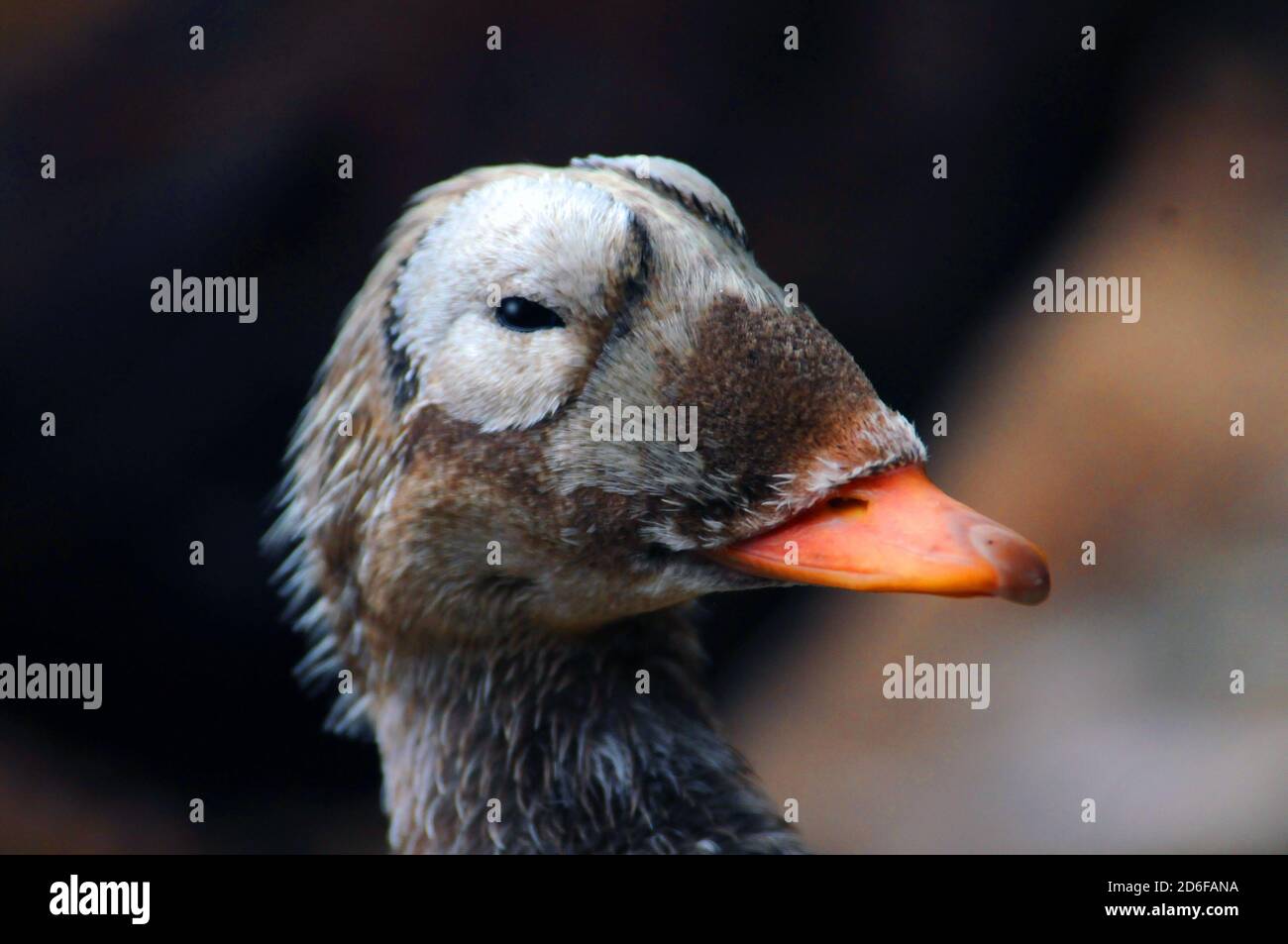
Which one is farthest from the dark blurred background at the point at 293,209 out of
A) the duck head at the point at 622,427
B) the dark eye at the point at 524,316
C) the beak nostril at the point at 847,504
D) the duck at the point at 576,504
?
the beak nostril at the point at 847,504

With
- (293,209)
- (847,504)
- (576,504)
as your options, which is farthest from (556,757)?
(293,209)

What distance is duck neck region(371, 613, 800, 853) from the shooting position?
1.32 meters

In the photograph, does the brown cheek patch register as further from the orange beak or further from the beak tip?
the beak tip

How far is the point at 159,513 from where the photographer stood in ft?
6.20

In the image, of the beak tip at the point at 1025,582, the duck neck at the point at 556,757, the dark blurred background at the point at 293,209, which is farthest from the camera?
the dark blurred background at the point at 293,209

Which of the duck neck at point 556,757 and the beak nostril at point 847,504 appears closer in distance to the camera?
the beak nostril at point 847,504

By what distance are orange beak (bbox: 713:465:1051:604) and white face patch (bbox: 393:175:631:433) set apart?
0.83 feet

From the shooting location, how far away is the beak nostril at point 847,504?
1.09 m

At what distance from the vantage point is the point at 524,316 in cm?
110

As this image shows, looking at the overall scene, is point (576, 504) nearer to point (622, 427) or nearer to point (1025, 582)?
point (622, 427)

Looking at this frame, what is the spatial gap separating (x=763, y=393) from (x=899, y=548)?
0.19 m

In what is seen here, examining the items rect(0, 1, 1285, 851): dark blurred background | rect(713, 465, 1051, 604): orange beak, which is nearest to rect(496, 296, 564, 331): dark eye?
rect(713, 465, 1051, 604): orange beak

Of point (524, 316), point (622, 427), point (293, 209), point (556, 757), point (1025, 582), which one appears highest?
point (293, 209)

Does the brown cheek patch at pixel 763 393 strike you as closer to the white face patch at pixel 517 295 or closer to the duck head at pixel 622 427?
the duck head at pixel 622 427
